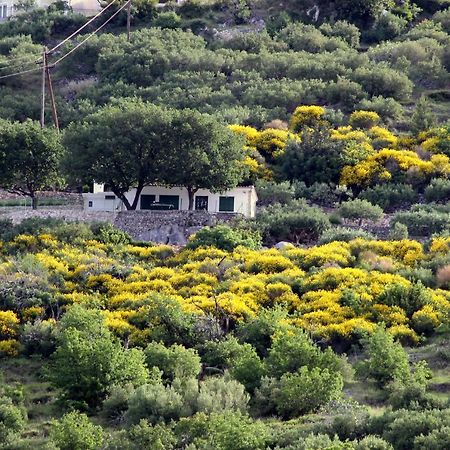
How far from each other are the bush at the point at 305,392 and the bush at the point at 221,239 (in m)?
14.7

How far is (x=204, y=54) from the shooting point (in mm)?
84562

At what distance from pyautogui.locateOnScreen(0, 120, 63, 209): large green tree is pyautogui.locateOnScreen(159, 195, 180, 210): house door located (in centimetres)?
462

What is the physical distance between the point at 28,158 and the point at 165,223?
7.29 metres

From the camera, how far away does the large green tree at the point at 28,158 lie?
6150cm

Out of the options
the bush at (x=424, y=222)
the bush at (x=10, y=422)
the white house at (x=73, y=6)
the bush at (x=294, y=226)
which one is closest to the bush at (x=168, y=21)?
the white house at (x=73, y=6)

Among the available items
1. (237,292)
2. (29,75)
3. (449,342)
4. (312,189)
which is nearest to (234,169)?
(312,189)

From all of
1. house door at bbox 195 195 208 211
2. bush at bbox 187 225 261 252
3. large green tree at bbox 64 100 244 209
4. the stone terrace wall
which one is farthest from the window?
bush at bbox 187 225 261 252

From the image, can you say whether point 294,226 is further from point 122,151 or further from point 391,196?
point 122,151

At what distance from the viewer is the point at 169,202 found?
6162cm

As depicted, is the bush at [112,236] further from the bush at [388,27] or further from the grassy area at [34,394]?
the bush at [388,27]

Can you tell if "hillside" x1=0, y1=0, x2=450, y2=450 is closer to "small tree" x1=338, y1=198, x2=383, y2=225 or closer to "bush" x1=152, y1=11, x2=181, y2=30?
"small tree" x1=338, y1=198, x2=383, y2=225

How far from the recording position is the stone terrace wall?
57.6 m

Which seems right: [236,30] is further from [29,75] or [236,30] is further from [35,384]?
[35,384]

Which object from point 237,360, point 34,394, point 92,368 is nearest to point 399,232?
point 237,360
